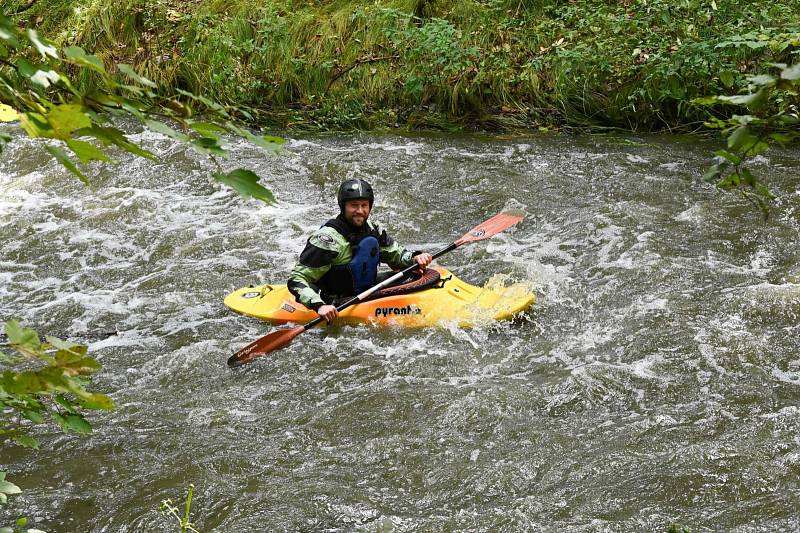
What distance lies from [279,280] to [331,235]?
3.94 ft

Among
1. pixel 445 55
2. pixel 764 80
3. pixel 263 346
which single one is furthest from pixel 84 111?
pixel 445 55

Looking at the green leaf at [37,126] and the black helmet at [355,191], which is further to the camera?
the black helmet at [355,191]

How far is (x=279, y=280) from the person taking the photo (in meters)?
6.96

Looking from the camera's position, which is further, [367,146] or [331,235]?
[367,146]

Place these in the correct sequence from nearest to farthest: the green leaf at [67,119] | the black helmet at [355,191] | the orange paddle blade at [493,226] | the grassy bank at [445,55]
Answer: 1. the green leaf at [67,119]
2. the black helmet at [355,191]
3. the orange paddle blade at [493,226]
4. the grassy bank at [445,55]

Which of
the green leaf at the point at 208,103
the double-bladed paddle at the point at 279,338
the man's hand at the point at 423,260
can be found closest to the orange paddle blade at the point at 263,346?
the double-bladed paddle at the point at 279,338

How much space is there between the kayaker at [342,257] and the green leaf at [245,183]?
14.2 ft

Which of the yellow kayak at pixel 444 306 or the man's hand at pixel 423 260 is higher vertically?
the man's hand at pixel 423 260

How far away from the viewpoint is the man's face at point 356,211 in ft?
19.2

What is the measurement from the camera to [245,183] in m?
1.41

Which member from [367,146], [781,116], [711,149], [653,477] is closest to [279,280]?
[367,146]

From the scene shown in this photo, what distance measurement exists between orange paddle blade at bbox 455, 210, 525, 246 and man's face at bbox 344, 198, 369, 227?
84cm

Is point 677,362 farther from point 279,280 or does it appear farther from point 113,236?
point 113,236

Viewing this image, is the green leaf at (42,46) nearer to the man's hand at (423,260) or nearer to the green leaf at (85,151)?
the green leaf at (85,151)
